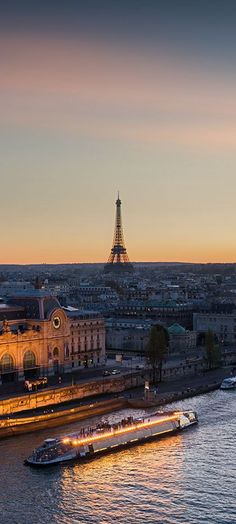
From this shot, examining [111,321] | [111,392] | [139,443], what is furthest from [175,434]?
[111,321]

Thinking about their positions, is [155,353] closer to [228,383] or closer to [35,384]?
[228,383]

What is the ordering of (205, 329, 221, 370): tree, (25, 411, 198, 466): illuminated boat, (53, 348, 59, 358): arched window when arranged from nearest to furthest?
(25, 411, 198, 466): illuminated boat → (53, 348, 59, 358): arched window → (205, 329, 221, 370): tree

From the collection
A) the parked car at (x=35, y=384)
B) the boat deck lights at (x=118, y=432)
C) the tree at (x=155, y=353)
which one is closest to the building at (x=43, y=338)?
the parked car at (x=35, y=384)

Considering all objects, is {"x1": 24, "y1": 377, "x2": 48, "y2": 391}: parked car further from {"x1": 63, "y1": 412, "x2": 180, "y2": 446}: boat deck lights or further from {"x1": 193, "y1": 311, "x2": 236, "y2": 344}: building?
{"x1": 193, "y1": 311, "x2": 236, "y2": 344}: building

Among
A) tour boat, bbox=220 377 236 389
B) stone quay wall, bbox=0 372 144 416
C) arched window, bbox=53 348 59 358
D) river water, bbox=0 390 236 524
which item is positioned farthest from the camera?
arched window, bbox=53 348 59 358

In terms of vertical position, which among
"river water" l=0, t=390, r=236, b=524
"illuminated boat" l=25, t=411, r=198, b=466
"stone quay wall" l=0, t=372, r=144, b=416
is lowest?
"river water" l=0, t=390, r=236, b=524

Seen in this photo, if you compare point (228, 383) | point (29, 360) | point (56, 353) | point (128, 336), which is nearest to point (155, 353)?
point (228, 383)

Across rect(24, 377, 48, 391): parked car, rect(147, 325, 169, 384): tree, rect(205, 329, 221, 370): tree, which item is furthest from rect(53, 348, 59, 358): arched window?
rect(205, 329, 221, 370): tree
